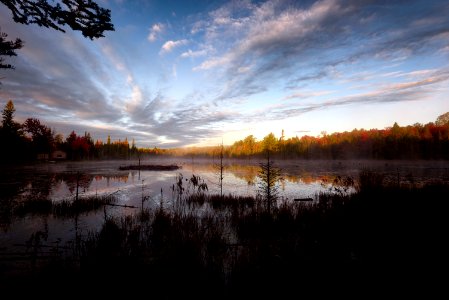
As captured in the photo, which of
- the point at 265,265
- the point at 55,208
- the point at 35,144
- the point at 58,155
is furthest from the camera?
the point at 58,155

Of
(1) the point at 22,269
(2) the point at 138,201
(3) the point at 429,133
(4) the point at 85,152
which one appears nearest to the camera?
(1) the point at 22,269

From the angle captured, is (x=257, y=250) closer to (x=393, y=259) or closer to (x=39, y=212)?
(x=393, y=259)

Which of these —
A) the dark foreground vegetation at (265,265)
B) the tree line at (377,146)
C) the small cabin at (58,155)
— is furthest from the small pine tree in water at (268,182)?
the small cabin at (58,155)

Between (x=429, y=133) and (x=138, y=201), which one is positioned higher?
(x=429, y=133)

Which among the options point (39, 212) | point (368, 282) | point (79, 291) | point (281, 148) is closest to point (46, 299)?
point (79, 291)

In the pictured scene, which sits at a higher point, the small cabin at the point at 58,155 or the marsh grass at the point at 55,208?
the small cabin at the point at 58,155

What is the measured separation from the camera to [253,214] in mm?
9883

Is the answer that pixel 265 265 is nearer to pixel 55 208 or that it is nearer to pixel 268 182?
pixel 268 182

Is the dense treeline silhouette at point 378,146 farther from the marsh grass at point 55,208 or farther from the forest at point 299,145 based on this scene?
the marsh grass at point 55,208

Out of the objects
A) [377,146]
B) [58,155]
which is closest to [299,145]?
[377,146]

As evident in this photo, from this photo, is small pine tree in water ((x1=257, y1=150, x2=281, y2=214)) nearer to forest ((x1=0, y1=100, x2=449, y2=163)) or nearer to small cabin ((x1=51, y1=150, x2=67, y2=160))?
forest ((x1=0, y1=100, x2=449, y2=163))

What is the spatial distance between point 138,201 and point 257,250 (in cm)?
1235

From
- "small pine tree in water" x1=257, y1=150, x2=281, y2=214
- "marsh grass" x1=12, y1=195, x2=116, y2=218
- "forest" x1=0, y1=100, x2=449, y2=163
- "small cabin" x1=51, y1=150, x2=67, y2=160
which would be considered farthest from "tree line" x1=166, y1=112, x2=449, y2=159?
"small cabin" x1=51, y1=150, x2=67, y2=160

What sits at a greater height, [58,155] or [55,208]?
[58,155]
